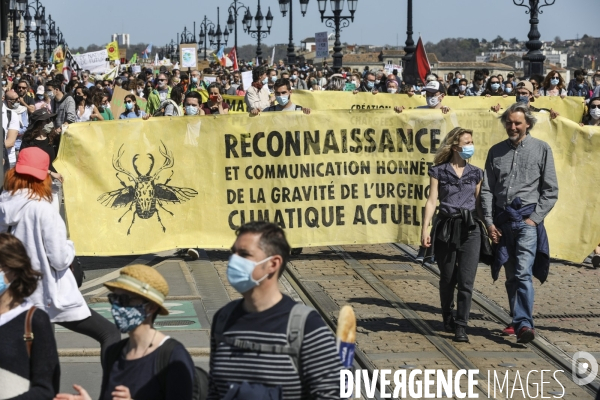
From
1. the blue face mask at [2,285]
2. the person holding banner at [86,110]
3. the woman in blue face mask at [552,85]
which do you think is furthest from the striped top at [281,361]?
the woman in blue face mask at [552,85]

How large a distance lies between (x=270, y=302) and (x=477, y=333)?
5.14 metres

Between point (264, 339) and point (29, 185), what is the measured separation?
108 inches

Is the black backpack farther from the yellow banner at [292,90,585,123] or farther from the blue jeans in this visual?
the yellow banner at [292,90,585,123]

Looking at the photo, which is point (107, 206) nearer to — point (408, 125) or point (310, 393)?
point (408, 125)

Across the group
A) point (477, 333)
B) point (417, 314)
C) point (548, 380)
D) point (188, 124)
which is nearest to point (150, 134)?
point (188, 124)

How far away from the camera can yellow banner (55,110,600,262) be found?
11531 mm

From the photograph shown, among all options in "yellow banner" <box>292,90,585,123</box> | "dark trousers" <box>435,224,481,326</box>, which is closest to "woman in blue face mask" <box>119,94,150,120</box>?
"yellow banner" <box>292,90,585,123</box>

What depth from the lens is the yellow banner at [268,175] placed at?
37.8ft

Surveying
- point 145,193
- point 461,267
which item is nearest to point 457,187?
point 461,267

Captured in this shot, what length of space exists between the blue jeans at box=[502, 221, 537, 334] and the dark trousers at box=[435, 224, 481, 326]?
0.27m

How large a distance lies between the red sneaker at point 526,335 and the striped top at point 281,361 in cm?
455

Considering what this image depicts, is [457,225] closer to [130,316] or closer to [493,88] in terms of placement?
[130,316]

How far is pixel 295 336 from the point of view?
4016 millimetres

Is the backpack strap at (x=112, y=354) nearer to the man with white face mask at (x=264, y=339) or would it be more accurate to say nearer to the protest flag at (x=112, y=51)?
the man with white face mask at (x=264, y=339)
